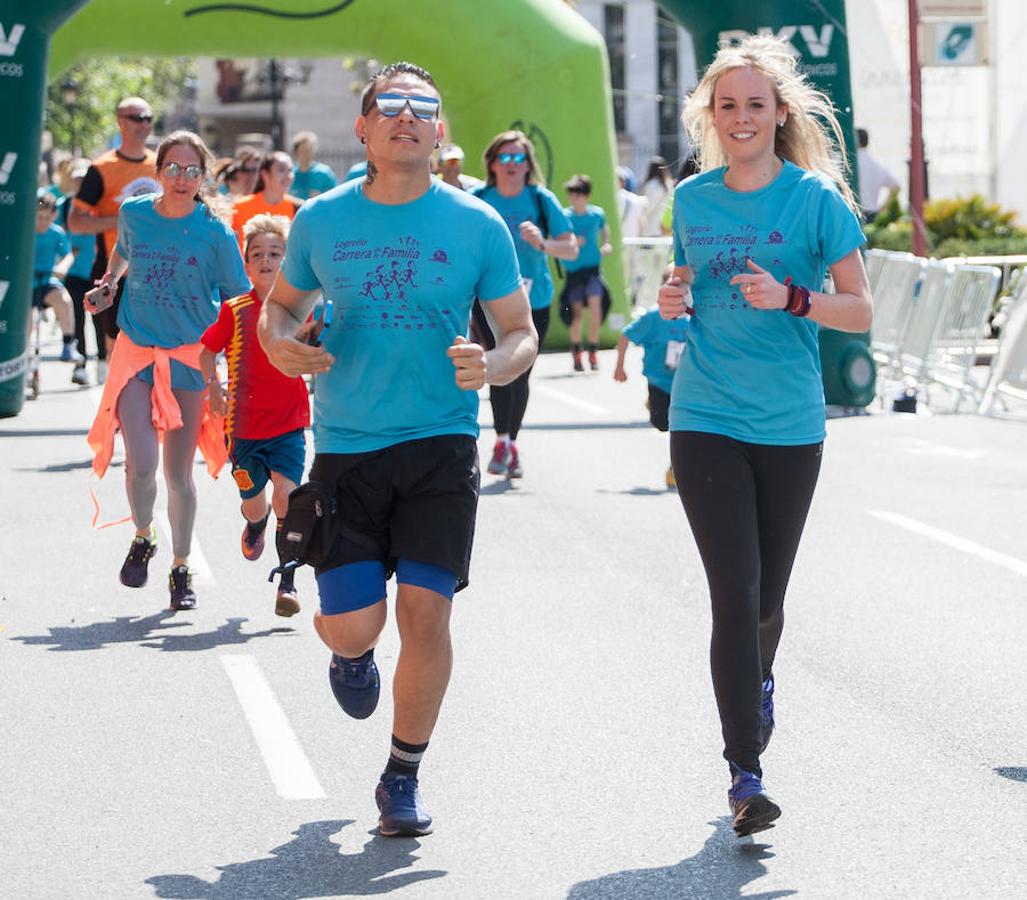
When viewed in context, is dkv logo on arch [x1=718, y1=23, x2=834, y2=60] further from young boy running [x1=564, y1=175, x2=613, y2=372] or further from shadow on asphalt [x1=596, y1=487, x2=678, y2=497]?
shadow on asphalt [x1=596, y1=487, x2=678, y2=497]

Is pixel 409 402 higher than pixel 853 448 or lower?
higher

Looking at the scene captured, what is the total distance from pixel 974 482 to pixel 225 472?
4.48 m

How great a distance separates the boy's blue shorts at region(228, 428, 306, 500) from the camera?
311 inches

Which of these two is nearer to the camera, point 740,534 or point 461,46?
point 740,534

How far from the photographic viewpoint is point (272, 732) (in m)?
6.14

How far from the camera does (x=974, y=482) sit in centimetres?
1216

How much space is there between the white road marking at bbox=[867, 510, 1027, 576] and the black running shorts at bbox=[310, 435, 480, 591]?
4574 mm

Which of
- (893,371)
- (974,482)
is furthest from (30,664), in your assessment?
(893,371)

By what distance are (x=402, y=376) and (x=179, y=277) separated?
3654 millimetres

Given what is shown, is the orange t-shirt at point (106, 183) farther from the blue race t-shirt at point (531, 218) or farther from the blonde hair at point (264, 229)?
the blonde hair at point (264, 229)

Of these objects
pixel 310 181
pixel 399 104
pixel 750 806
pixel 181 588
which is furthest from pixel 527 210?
pixel 750 806

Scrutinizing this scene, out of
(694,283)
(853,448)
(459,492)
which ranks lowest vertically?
(853,448)

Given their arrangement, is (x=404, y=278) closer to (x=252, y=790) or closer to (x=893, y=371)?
(x=252, y=790)

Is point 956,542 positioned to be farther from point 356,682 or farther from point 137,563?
point 356,682
